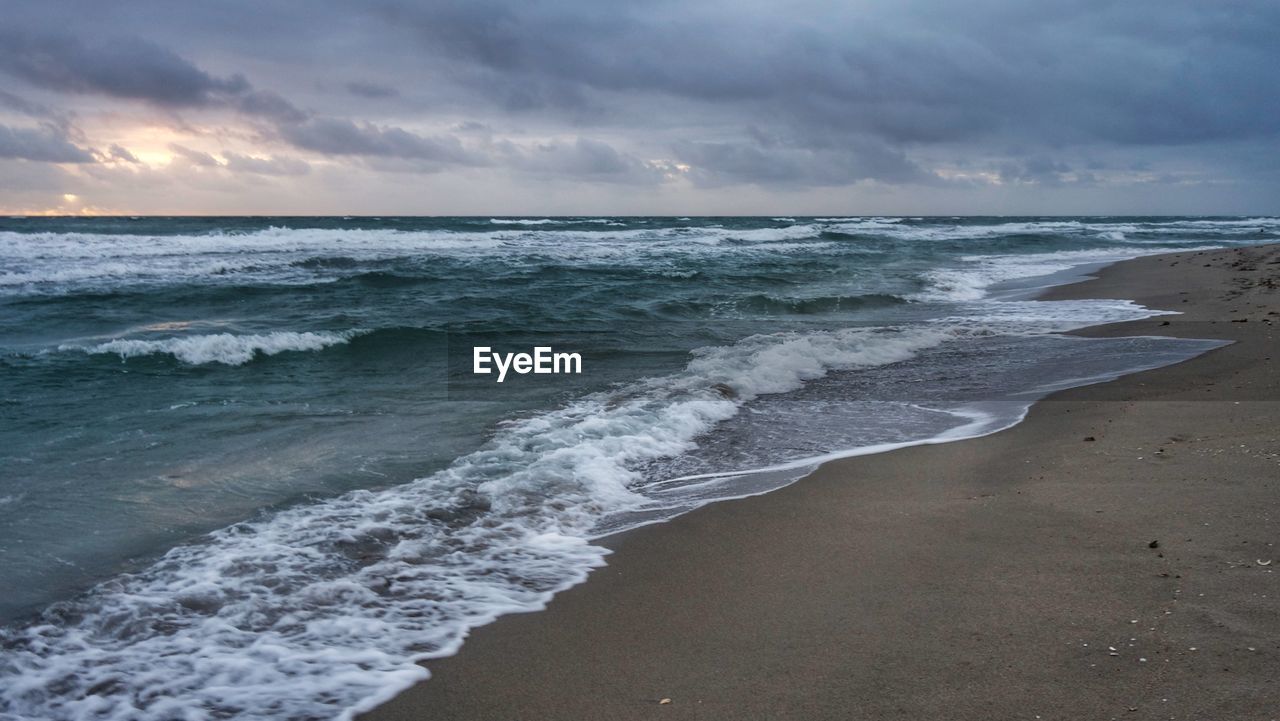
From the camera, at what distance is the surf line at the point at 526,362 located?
986 centimetres

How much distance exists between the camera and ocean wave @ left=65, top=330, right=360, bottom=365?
407 inches

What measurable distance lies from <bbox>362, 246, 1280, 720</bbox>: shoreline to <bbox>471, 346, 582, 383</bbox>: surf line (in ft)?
16.3

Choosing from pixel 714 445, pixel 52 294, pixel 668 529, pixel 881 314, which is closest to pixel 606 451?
pixel 714 445

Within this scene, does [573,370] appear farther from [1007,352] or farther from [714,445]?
[1007,352]

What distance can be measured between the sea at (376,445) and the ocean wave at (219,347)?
48 millimetres

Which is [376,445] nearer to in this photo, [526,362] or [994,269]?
[526,362]

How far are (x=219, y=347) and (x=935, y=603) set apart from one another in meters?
10.0

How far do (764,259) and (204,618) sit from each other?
27.2 metres

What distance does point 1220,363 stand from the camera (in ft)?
27.6

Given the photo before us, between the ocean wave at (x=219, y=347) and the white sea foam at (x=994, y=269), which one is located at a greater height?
the white sea foam at (x=994, y=269)

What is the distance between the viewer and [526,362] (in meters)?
10.4

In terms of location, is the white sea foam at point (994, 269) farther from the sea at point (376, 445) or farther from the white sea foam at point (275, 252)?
the white sea foam at point (275, 252)

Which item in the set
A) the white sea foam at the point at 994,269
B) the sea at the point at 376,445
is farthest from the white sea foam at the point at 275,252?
the white sea foam at the point at 994,269

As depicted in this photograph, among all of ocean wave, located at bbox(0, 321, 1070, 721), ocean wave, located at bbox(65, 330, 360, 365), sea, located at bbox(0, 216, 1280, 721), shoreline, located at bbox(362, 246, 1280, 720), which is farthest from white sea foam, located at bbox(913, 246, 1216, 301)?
ocean wave, located at bbox(0, 321, 1070, 721)
